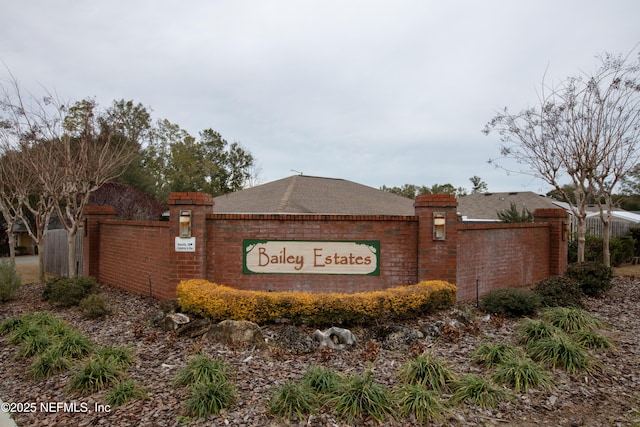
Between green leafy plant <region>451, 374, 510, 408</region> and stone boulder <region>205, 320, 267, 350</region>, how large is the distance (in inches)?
95.7

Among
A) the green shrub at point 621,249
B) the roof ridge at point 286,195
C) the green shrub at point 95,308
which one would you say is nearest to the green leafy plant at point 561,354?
the green shrub at point 95,308

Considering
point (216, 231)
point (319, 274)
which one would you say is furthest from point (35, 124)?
point (319, 274)

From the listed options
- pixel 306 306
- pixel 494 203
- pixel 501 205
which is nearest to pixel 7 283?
pixel 306 306

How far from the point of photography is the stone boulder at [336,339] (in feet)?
17.3

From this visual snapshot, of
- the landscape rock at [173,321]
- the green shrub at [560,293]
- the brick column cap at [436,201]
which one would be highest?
the brick column cap at [436,201]

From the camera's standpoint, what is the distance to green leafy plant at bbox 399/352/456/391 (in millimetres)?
4152

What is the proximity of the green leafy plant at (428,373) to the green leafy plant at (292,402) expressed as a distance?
1.10 meters

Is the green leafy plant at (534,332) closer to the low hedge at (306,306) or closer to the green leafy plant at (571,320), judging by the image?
the green leafy plant at (571,320)

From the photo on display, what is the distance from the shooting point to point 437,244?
283 inches

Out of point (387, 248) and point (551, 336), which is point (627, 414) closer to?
point (551, 336)

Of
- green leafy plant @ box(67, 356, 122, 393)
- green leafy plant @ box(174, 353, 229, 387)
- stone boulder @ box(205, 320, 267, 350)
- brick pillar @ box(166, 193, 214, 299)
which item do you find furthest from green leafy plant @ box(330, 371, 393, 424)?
brick pillar @ box(166, 193, 214, 299)

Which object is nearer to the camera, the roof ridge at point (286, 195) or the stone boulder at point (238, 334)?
the stone boulder at point (238, 334)

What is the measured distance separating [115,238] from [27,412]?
247 inches

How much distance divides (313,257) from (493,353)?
347cm
